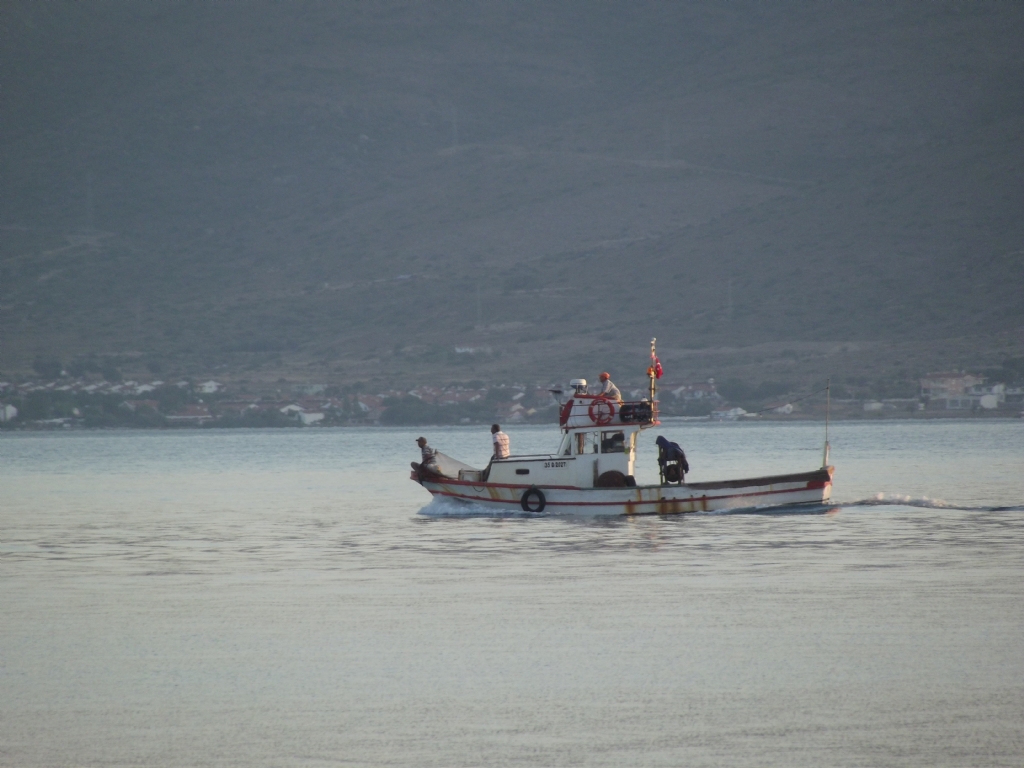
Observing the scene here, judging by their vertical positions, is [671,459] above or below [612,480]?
above

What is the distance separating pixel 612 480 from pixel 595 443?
3.78 ft

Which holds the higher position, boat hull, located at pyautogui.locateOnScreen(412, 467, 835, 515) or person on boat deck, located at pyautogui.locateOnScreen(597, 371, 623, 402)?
person on boat deck, located at pyautogui.locateOnScreen(597, 371, 623, 402)

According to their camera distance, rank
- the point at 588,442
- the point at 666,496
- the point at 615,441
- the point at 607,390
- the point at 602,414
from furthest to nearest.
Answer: the point at 607,390 → the point at 588,442 → the point at 615,441 → the point at 602,414 → the point at 666,496

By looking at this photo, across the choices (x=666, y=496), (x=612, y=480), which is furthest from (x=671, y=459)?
(x=612, y=480)

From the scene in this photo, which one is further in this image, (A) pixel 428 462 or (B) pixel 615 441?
(A) pixel 428 462

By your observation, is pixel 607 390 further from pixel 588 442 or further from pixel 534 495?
pixel 534 495

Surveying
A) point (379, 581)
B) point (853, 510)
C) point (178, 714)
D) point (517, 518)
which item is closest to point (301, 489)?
point (517, 518)

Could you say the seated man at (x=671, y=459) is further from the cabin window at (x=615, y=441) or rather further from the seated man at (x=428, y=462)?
the seated man at (x=428, y=462)

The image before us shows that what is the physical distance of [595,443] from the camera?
42.2m

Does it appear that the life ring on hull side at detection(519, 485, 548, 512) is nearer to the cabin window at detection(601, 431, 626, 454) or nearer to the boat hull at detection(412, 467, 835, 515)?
the boat hull at detection(412, 467, 835, 515)

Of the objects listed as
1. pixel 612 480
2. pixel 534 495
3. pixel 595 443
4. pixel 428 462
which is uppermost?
pixel 595 443

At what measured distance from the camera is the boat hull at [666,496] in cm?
4106

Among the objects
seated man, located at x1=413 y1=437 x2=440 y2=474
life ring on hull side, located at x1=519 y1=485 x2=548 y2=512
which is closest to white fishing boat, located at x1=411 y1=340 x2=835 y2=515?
life ring on hull side, located at x1=519 y1=485 x2=548 y2=512

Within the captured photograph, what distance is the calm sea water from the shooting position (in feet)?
50.8
